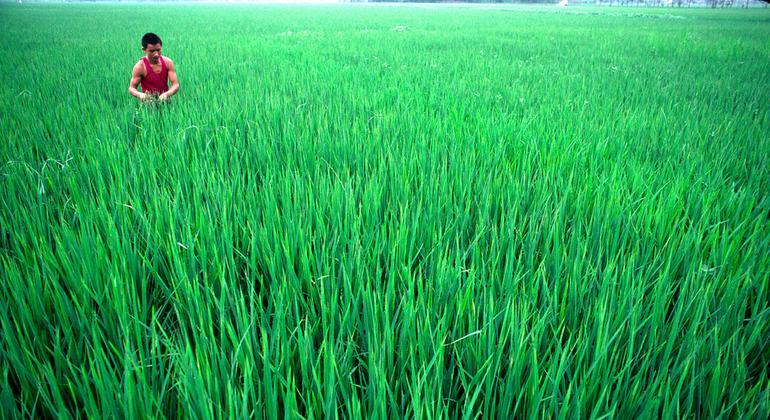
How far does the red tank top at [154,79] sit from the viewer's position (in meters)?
2.99

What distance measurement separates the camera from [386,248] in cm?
96

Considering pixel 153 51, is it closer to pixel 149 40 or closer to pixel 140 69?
pixel 149 40

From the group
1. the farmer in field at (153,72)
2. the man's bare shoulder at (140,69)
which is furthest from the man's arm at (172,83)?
the man's bare shoulder at (140,69)

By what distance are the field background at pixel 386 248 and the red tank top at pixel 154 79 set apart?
22cm

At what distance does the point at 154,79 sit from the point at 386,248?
2976 millimetres

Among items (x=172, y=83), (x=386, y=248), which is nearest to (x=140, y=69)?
(x=172, y=83)

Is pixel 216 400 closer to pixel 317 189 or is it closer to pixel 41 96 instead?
pixel 317 189

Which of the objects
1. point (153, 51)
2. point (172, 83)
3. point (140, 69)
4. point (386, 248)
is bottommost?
point (386, 248)

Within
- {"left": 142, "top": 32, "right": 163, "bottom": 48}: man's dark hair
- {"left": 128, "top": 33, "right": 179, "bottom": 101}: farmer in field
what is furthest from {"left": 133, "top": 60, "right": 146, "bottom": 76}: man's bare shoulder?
{"left": 142, "top": 32, "right": 163, "bottom": 48}: man's dark hair

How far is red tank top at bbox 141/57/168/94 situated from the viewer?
2.99 metres

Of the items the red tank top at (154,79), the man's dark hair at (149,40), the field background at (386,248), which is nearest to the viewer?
the field background at (386,248)

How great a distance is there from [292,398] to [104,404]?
0.82 ft

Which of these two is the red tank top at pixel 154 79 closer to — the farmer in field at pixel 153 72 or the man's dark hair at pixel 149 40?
the farmer in field at pixel 153 72

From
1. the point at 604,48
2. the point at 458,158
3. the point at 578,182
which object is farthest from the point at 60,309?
the point at 604,48
